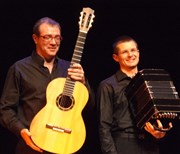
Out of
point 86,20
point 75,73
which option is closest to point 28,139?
point 75,73

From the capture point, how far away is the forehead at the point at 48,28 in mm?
3303

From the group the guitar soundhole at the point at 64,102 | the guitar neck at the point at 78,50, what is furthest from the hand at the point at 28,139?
the guitar neck at the point at 78,50

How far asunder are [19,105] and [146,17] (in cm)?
188

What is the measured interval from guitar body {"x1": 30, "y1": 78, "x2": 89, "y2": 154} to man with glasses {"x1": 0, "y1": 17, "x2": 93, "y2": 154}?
98mm

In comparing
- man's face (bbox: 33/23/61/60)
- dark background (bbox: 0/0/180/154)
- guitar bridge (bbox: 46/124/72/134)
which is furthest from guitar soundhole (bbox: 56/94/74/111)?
dark background (bbox: 0/0/180/154)

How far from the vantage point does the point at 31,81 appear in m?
3.21

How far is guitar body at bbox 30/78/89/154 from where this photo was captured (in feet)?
9.75

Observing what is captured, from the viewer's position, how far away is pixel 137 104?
320 cm

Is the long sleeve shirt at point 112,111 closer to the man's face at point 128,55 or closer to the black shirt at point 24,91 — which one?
the man's face at point 128,55

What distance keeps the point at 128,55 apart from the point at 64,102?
74cm

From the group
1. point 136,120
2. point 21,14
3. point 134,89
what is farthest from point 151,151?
point 21,14

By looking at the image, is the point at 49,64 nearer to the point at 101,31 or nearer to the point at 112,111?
the point at 112,111

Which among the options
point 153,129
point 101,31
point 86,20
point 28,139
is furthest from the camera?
point 101,31

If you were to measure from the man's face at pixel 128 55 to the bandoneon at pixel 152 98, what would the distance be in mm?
234
